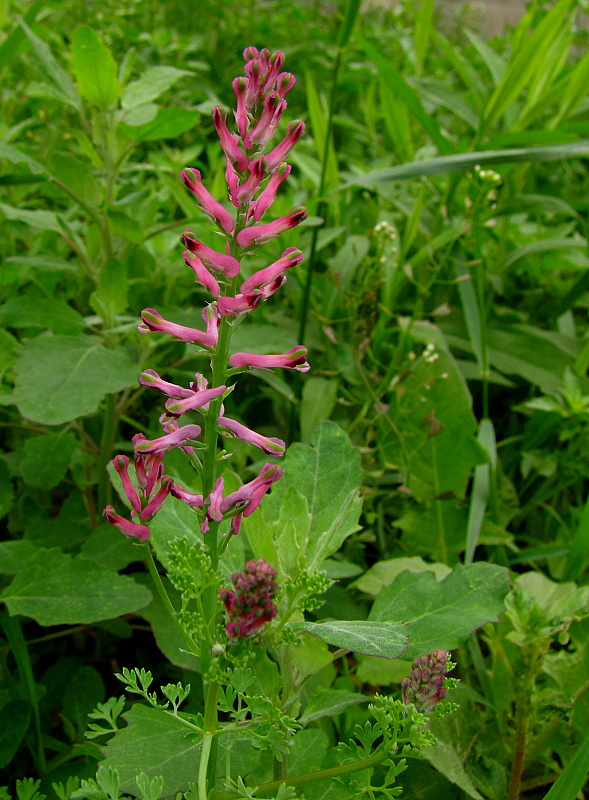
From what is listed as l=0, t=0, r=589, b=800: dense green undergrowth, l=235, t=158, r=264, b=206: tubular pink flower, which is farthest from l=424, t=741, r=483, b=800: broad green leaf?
l=235, t=158, r=264, b=206: tubular pink flower

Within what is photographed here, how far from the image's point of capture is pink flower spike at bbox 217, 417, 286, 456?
688 mm

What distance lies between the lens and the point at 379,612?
970 millimetres

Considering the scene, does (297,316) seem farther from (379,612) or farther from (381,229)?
(379,612)

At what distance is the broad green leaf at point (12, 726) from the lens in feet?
3.53

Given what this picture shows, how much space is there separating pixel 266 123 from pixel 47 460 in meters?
0.87

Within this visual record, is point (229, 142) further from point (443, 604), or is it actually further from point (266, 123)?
point (443, 604)

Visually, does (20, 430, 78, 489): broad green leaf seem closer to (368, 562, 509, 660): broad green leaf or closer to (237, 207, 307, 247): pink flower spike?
(368, 562, 509, 660): broad green leaf

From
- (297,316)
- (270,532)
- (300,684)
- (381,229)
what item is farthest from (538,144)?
(300,684)

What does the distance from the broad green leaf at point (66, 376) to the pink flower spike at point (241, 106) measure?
25.4 inches

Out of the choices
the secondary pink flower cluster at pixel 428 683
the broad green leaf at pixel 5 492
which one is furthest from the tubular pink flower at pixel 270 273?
the broad green leaf at pixel 5 492

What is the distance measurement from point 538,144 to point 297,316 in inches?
33.7

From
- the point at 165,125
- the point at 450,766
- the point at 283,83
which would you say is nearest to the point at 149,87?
the point at 165,125

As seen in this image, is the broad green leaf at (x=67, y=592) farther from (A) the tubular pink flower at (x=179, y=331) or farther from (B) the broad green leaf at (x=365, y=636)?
(A) the tubular pink flower at (x=179, y=331)

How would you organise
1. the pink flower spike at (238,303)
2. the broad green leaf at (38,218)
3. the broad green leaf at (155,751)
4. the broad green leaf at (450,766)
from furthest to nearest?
1. the broad green leaf at (38,218)
2. the broad green leaf at (450,766)
3. the broad green leaf at (155,751)
4. the pink flower spike at (238,303)
